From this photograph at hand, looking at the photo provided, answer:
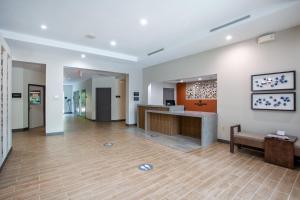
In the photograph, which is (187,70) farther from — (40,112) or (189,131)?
(40,112)

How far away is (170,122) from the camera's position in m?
5.78

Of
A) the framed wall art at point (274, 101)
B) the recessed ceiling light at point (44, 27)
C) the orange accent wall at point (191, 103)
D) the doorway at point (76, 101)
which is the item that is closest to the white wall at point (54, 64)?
the recessed ceiling light at point (44, 27)

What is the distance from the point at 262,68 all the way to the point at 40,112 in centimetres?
941

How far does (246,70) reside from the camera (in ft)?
14.0

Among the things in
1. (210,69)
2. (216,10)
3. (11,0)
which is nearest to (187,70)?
(210,69)

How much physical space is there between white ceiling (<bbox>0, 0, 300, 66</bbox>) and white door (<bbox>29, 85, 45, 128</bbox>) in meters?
3.93

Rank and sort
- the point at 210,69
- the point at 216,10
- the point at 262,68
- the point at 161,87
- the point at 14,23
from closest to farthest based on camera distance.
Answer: the point at 216,10, the point at 14,23, the point at 262,68, the point at 210,69, the point at 161,87

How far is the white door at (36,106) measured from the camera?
7.24 meters

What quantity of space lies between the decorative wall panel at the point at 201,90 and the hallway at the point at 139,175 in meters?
3.37

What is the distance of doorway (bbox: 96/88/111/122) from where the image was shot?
980 centimetres

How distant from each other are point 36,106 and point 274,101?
9483 millimetres

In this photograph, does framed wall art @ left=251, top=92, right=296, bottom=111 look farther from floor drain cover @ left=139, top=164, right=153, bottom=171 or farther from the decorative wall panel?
floor drain cover @ left=139, top=164, right=153, bottom=171

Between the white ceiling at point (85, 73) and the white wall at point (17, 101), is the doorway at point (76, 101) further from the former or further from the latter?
the white wall at point (17, 101)

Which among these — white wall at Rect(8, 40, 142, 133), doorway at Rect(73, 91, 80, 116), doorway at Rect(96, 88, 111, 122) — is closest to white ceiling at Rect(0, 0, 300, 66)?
white wall at Rect(8, 40, 142, 133)
